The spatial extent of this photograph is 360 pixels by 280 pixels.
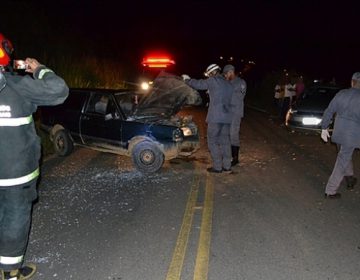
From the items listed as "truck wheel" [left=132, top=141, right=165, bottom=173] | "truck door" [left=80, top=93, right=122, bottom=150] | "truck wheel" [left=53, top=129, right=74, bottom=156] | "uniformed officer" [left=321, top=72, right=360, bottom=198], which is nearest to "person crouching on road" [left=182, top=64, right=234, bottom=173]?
"truck wheel" [left=132, top=141, right=165, bottom=173]

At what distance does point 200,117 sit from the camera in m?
17.3

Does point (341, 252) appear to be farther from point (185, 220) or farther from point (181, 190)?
point (181, 190)

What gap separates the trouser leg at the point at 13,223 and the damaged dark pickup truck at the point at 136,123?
434cm

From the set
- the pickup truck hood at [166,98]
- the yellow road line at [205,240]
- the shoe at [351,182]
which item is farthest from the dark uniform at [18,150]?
the shoe at [351,182]

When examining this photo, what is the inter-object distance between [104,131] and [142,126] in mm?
874

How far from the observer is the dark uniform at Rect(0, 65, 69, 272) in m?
3.47

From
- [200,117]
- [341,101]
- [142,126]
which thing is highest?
[341,101]

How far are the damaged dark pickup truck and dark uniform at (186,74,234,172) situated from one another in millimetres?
560

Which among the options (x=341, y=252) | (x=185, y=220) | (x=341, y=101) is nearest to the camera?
(x=341, y=252)

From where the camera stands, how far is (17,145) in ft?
11.6

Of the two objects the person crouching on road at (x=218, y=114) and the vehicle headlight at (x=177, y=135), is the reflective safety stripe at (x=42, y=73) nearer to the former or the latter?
the person crouching on road at (x=218, y=114)

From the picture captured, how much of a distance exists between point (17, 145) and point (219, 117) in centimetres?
479

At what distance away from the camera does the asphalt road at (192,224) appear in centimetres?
414

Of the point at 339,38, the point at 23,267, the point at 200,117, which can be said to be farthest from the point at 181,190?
the point at 339,38
